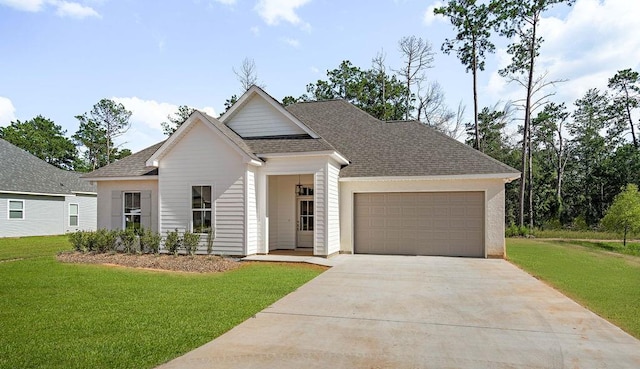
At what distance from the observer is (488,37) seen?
27.5m

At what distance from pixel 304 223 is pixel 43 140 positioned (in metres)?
47.0

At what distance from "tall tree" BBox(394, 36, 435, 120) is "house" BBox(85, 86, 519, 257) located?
17.9m

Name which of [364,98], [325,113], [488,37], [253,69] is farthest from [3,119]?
[488,37]

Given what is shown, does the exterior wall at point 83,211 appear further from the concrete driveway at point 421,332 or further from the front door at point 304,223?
the concrete driveway at point 421,332

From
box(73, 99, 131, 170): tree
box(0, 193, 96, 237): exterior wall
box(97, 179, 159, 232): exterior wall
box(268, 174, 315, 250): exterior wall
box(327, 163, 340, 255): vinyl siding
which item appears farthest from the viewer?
box(73, 99, 131, 170): tree

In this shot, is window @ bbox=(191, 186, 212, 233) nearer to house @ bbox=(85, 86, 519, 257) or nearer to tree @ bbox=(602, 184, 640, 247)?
house @ bbox=(85, 86, 519, 257)

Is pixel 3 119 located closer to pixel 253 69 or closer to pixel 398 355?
pixel 253 69

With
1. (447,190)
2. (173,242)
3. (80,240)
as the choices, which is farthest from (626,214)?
(80,240)

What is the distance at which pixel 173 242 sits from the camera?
11789 mm

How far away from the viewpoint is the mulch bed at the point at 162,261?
401 inches

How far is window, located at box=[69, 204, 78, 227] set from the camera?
81.3ft

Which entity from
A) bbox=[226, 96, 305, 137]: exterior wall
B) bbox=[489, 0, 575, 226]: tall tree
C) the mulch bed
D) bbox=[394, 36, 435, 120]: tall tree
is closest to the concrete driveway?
the mulch bed

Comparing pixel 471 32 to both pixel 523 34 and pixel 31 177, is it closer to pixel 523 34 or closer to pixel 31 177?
pixel 523 34

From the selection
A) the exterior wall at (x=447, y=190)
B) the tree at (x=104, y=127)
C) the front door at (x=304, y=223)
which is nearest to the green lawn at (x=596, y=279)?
the exterior wall at (x=447, y=190)
